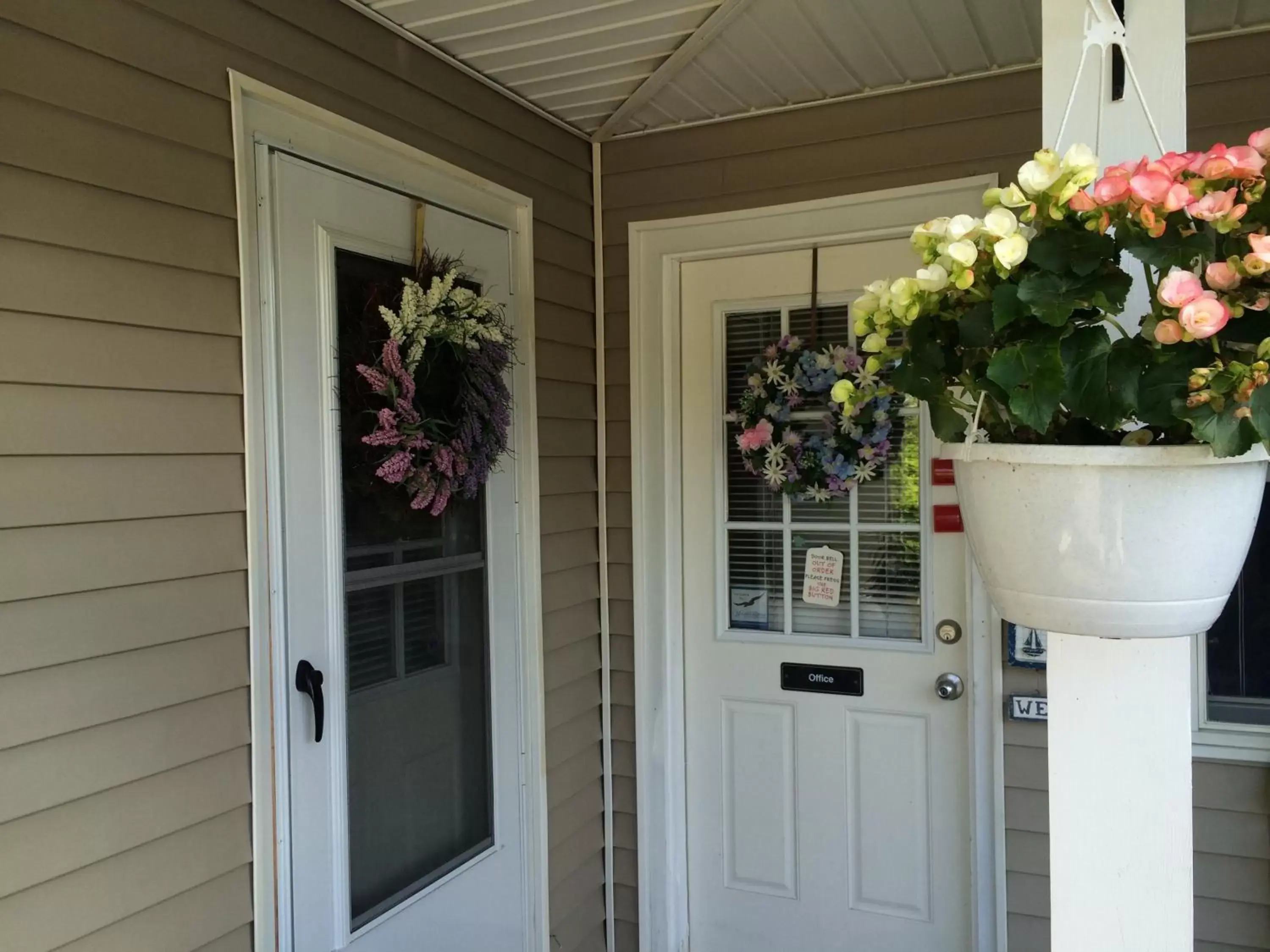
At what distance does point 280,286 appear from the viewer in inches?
68.3

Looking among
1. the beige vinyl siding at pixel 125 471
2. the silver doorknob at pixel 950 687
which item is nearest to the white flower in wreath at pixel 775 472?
the silver doorknob at pixel 950 687

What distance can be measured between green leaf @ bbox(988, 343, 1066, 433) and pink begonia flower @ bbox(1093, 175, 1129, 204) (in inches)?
5.1

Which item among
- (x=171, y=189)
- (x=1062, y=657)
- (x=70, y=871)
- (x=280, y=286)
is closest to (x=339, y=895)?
(x=70, y=871)

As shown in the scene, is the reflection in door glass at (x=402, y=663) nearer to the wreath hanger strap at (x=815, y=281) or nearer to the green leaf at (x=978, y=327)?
the wreath hanger strap at (x=815, y=281)

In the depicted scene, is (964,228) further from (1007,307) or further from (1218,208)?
(1218,208)

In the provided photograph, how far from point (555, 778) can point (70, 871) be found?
136 cm

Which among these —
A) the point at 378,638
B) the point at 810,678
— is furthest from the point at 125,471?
the point at 810,678

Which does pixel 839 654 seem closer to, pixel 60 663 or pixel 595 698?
pixel 595 698

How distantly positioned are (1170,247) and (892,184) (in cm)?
178

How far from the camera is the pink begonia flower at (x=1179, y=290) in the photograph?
2.38 ft

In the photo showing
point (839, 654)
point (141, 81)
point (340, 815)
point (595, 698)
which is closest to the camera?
point (141, 81)

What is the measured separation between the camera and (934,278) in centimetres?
85

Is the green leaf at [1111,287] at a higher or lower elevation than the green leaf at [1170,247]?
lower

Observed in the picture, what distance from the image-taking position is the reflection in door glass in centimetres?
190
